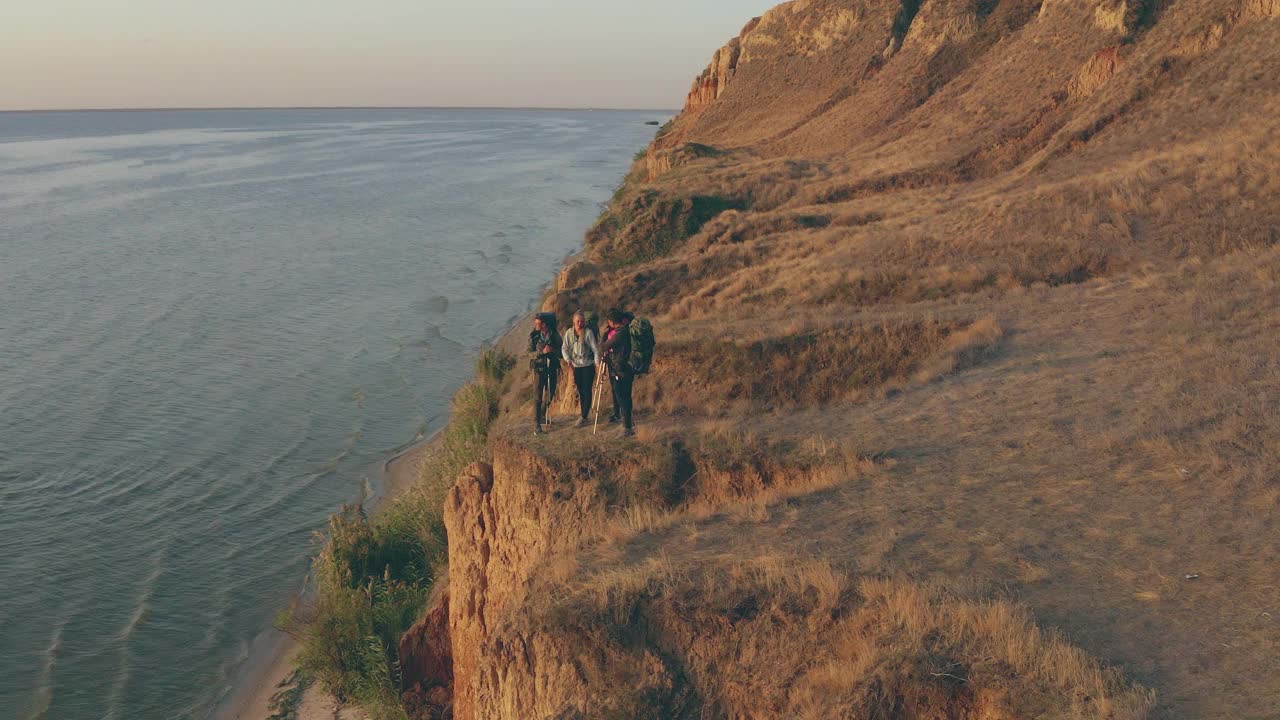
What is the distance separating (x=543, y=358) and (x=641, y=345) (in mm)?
1568

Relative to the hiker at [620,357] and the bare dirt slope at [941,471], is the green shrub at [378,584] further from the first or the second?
the hiker at [620,357]

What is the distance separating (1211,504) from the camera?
10125mm

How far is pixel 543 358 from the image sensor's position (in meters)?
14.3

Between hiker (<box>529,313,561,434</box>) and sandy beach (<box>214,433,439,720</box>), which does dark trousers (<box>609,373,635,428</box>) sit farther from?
sandy beach (<box>214,433,439,720</box>)

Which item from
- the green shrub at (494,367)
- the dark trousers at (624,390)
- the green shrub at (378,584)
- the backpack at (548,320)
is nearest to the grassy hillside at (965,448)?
the dark trousers at (624,390)

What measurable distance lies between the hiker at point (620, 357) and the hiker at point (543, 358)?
837 mm

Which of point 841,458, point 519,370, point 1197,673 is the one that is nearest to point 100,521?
point 519,370

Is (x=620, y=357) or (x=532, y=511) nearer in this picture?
(x=532, y=511)

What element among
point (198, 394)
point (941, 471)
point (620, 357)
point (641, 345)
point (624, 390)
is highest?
point (641, 345)

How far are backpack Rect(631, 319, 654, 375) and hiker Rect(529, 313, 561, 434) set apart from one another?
1.29m

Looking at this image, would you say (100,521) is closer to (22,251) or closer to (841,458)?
(841,458)

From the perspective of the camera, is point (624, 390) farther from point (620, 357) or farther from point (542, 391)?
point (542, 391)

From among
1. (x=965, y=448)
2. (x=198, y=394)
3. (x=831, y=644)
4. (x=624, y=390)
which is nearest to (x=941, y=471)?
(x=965, y=448)

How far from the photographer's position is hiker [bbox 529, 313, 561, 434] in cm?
1414
